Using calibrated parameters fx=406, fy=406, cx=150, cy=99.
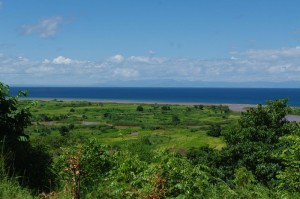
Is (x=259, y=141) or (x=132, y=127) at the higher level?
(x=259, y=141)

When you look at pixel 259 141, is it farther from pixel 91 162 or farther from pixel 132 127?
pixel 132 127


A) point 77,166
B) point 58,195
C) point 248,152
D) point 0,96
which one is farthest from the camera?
point 248,152

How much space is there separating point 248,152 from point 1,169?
58.5 feet

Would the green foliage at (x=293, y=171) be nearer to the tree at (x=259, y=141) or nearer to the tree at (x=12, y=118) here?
the tree at (x=259, y=141)

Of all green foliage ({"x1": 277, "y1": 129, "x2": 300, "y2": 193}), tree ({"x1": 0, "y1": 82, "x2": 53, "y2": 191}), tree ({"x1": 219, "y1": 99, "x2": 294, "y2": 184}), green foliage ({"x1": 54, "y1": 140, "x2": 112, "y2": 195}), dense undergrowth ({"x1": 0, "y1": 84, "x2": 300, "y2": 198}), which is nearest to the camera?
dense undergrowth ({"x1": 0, "y1": 84, "x2": 300, "y2": 198})

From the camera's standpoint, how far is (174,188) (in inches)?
303

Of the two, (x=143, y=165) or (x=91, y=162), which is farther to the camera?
(x=91, y=162)

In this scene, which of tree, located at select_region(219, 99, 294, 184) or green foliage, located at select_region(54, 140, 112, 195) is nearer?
green foliage, located at select_region(54, 140, 112, 195)

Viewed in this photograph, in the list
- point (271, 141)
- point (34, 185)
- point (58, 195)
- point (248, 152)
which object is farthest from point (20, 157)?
point (271, 141)

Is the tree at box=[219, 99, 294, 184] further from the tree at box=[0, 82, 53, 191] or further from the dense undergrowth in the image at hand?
the tree at box=[0, 82, 53, 191]

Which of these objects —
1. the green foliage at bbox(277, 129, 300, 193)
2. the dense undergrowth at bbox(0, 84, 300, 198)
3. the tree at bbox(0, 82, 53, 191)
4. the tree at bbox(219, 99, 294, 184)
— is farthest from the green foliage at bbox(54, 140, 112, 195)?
the tree at bbox(219, 99, 294, 184)

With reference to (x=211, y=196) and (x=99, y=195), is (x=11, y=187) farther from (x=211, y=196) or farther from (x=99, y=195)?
(x=211, y=196)

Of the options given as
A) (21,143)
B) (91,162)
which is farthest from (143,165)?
(21,143)

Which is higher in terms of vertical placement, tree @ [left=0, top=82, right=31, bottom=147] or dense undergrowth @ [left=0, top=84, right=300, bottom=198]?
tree @ [left=0, top=82, right=31, bottom=147]
